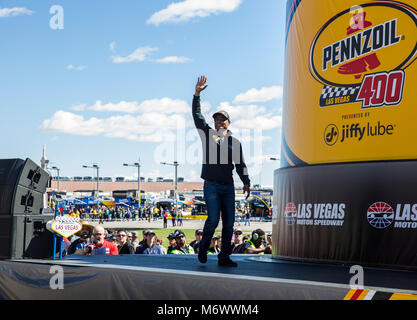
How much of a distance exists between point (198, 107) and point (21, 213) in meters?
2.79

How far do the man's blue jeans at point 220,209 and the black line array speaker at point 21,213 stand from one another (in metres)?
2.38

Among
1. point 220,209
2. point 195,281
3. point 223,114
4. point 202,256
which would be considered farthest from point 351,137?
point 195,281

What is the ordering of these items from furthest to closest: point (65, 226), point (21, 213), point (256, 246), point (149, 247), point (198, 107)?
point (256, 246)
point (149, 247)
point (21, 213)
point (65, 226)
point (198, 107)

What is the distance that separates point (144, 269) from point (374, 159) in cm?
274

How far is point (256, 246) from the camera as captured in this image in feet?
32.0

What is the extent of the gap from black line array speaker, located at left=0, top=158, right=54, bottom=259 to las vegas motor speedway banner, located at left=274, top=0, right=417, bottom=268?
3140 millimetres

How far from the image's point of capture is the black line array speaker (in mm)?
6129

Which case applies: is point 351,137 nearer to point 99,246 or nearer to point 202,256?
point 202,256

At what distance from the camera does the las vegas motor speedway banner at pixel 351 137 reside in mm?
5148

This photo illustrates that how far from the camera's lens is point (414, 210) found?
4.96 m

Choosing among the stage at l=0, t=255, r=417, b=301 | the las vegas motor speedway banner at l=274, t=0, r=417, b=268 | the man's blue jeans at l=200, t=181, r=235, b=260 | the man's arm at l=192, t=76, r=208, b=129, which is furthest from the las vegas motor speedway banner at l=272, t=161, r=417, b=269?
the man's arm at l=192, t=76, r=208, b=129
